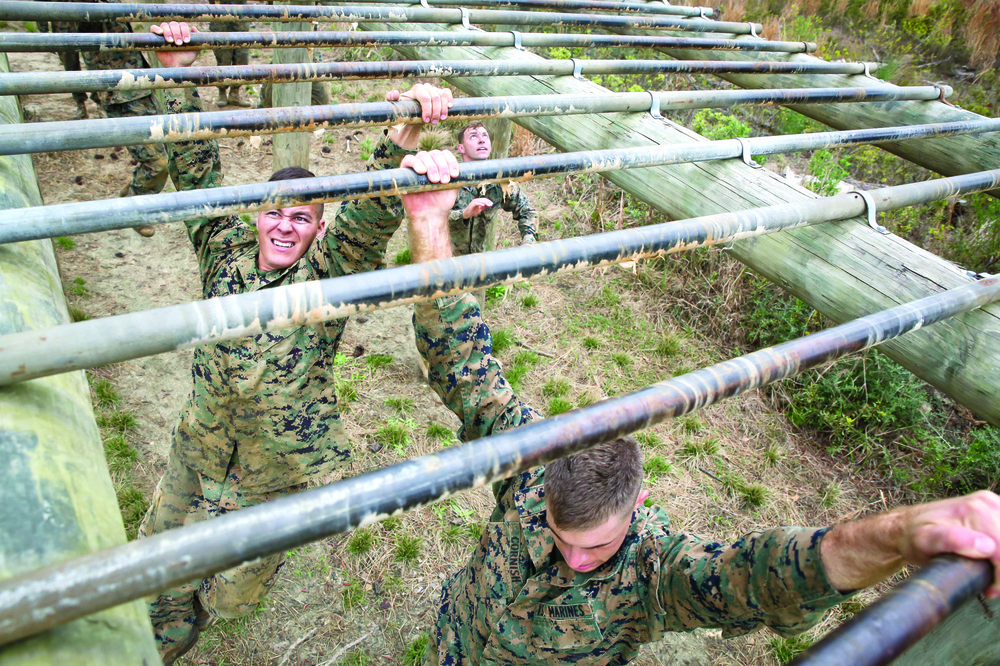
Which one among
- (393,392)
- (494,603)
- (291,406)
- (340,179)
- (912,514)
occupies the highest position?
(340,179)

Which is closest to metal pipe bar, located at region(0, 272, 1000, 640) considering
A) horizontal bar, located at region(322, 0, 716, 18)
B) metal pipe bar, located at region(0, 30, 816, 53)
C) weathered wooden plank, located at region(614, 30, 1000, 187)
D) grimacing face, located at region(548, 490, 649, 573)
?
grimacing face, located at region(548, 490, 649, 573)

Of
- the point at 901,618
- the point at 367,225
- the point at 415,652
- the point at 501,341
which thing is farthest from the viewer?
the point at 501,341

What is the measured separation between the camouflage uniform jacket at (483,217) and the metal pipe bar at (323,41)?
131cm

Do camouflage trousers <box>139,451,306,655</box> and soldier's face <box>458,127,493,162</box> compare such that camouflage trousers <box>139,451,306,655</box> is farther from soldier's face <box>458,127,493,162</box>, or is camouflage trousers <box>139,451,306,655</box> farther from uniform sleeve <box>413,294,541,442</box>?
soldier's face <box>458,127,493,162</box>

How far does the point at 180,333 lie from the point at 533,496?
138 cm

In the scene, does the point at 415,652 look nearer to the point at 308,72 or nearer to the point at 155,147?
the point at 308,72

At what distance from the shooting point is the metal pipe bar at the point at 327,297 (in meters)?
0.97

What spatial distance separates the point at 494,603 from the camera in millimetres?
2129

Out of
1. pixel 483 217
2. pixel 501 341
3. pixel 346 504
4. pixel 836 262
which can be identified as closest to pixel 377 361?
pixel 501 341

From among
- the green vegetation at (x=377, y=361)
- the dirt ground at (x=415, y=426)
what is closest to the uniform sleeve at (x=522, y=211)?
the dirt ground at (x=415, y=426)

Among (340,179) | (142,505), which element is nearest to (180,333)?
(340,179)

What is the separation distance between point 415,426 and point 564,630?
2768 mm

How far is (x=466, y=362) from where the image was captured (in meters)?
2.16

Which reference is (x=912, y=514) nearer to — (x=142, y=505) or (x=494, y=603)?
(x=494, y=603)
